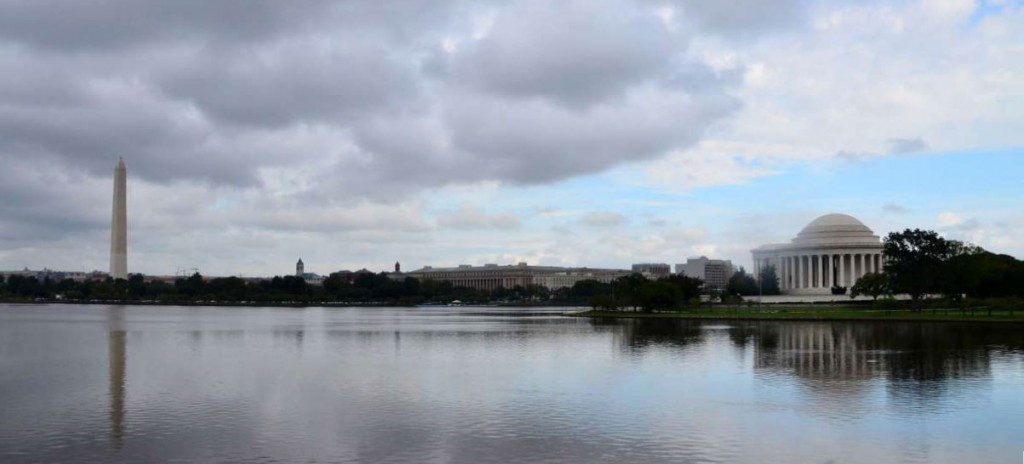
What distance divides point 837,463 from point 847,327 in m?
48.7

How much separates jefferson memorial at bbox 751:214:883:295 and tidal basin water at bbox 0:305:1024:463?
318 feet

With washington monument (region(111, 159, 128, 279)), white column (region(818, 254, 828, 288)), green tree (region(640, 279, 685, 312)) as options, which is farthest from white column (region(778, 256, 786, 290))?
washington monument (region(111, 159, 128, 279))

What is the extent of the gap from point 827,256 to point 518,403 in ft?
409

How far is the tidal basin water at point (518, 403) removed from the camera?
1820 centimetres

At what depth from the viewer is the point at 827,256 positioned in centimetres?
14025

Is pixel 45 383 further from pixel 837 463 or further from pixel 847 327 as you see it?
pixel 847 327

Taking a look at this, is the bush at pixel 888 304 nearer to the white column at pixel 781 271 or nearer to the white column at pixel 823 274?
the white column at pixel 823 274

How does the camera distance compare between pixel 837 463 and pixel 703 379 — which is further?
pixel 703 379

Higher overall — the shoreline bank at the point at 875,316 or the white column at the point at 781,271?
the white column at the point at 781,271

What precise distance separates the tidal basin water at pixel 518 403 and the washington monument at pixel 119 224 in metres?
113

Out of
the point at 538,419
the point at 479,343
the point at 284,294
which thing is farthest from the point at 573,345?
the point at 284,294

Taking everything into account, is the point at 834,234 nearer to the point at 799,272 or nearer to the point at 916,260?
the point at 799,272

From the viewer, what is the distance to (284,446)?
18.5 metres

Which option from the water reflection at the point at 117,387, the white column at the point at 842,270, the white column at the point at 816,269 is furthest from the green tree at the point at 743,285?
the water reflection at the point at 117,387
